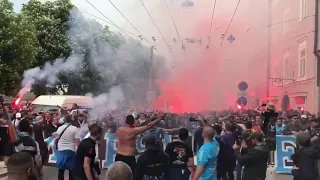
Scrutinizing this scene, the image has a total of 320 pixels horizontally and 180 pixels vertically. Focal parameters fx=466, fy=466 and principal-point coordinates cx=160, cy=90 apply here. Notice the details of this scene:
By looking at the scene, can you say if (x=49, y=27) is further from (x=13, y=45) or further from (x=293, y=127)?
(x=293, y=127)

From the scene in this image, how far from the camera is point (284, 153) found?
10.7 meters

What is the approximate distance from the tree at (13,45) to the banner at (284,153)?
17.1 metres

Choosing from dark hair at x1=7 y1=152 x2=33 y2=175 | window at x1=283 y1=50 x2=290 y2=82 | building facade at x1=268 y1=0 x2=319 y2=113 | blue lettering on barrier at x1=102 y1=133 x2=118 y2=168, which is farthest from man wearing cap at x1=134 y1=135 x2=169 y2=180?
window at x1=283 y1=50 x2=290 y2=82

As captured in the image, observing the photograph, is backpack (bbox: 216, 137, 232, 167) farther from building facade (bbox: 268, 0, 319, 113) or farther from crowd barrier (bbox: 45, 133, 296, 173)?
building facade (bbox: 268, 0, 319, 113)

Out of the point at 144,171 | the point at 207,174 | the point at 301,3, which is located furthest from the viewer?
the point at 301,3

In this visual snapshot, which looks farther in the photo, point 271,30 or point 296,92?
point 271,30

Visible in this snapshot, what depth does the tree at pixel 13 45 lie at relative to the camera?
23953 mm

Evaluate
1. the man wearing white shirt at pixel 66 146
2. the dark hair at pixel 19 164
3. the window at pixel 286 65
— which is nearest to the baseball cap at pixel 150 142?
the dark hair at pixel 19 164

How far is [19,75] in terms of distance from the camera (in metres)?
26.0

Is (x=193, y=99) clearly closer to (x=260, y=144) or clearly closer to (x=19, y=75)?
(x=19, y=75)

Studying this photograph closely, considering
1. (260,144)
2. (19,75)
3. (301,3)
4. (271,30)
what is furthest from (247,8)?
(260,144)

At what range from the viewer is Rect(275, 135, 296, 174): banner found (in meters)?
10.6

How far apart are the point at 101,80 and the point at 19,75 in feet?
→ 21.4

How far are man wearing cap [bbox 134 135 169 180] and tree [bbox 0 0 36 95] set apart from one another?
19889 millimetres
